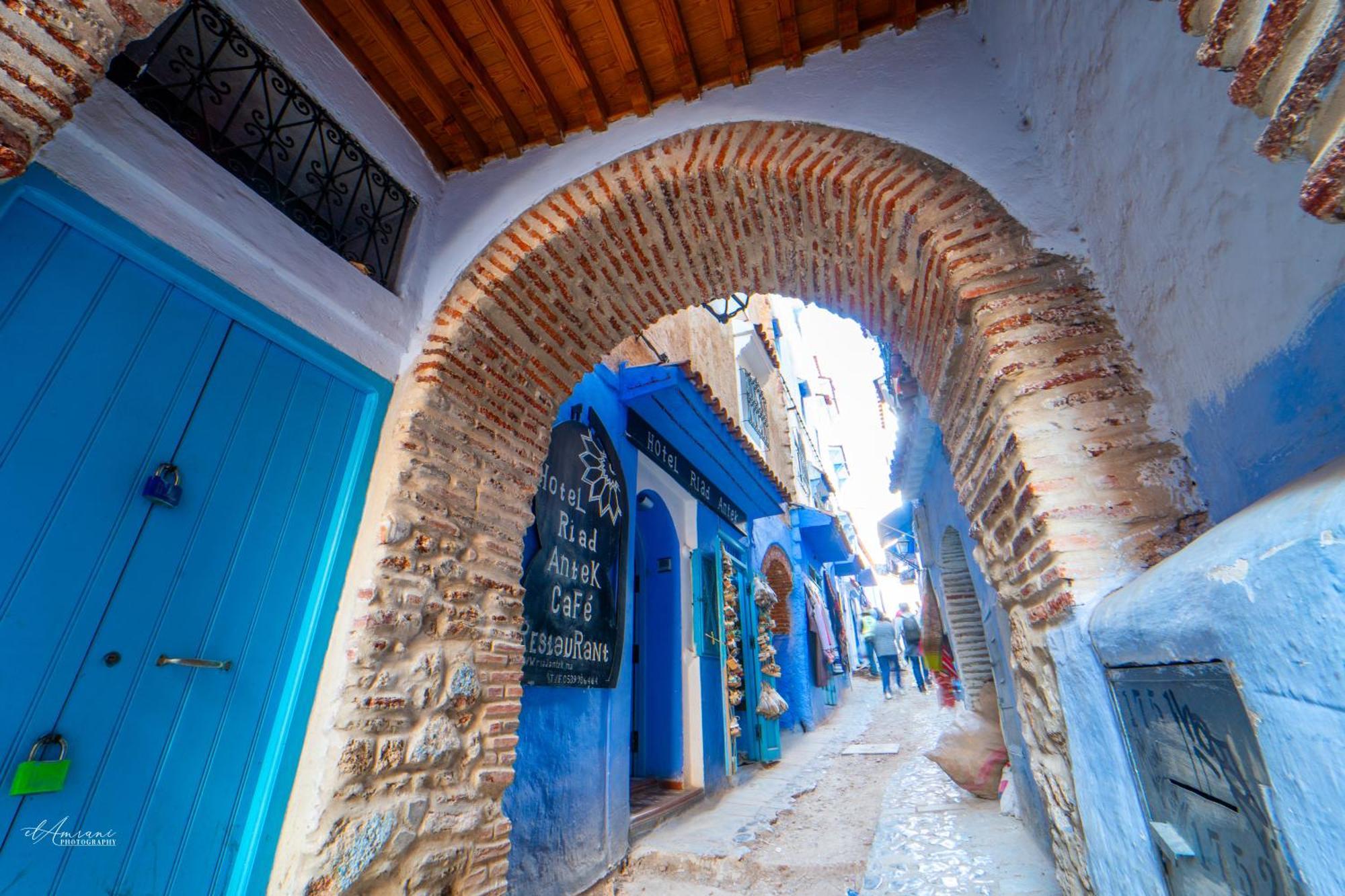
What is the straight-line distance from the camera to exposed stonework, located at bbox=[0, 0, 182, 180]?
55.3 inches

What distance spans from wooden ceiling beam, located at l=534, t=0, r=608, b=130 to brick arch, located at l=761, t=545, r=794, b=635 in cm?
726

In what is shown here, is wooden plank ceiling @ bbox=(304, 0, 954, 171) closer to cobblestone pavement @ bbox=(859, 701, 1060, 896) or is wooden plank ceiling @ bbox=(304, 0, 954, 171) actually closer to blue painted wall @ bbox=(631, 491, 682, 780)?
blue painted wall @ bbox=(631, 491, 682, 780)

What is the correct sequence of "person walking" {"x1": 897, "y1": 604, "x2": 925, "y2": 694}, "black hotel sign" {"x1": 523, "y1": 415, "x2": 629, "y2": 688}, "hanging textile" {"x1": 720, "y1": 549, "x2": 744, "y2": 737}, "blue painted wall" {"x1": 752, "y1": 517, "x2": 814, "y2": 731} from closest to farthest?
"black hotel sign" {"x1": 523, "y1": 415, "x2": 629, "y2": 688}, "hanging textile" {"x1": 720, "y1": 549, "x2": 744, "y2": 737}, "blue painted wall" {"x1": 752, "y1": 517, "x2": 814, "y2": 731}, "person walking" {"x1": 897, "y1": 604, "x2": 925, "y2": 694}

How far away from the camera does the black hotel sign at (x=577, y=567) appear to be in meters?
3.49

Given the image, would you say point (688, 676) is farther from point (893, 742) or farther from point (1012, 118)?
point (1012, 118)

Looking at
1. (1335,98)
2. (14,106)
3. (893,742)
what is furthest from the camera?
(893,742)

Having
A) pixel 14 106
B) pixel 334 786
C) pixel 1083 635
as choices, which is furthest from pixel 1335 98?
pixel 334 786

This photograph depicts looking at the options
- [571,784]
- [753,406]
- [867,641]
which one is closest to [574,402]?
[571,784]

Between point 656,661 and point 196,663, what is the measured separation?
170 inches

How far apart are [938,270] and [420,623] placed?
274cm

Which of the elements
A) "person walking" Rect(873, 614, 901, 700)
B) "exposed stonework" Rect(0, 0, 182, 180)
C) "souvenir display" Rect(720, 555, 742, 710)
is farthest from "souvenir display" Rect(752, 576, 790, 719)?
"exposed stonework" Rect(0, 0, 182, 180)

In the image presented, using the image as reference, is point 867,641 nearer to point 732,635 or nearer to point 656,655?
point 732,635

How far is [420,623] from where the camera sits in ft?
8.30

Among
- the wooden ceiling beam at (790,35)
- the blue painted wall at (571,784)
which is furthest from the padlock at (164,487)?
the wooden ceiling beam at (790,35)
